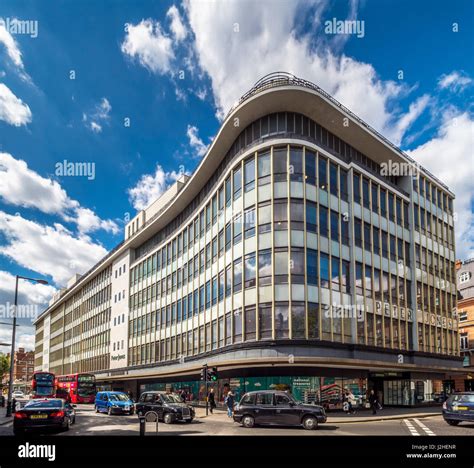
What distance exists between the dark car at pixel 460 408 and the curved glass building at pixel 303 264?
9.74 m

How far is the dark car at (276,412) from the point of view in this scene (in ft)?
69.7

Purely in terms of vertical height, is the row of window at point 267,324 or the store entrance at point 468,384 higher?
the row of window at point 267,324

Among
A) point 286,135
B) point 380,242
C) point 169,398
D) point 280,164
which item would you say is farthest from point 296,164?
point 169,398

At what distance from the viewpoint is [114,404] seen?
32.2 meters

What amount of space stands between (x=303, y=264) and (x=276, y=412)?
40.4ft

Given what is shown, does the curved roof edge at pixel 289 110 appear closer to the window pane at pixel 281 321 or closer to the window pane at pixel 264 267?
the window pane at pixel 264 267

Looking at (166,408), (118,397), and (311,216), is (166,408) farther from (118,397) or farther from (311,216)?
(311,216)

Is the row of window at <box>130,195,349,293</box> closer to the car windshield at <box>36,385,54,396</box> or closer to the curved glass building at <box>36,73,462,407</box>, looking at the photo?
the curved glass building at <box>36,73,462,407</box>

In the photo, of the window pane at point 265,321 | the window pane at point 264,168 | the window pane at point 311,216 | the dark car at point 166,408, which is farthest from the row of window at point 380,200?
the dark car at point 166,408

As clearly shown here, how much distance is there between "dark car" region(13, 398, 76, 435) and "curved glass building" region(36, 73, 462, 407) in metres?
13.4

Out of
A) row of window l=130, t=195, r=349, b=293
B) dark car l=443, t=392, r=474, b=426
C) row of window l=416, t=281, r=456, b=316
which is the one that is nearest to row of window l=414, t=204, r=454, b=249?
row of window l=416, t=281, r=456, b=316

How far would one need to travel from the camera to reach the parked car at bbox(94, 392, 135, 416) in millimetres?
32188
